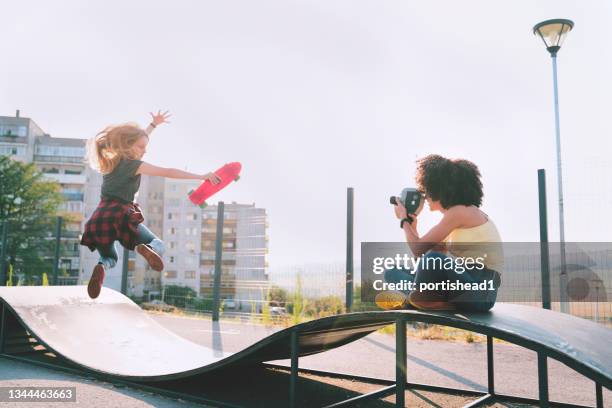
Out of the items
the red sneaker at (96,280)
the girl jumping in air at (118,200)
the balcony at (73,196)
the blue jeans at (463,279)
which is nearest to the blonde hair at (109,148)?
the girl jumping in air at (118,200)

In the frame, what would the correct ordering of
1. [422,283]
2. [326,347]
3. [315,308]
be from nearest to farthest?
[422,283], [326,347], [315,308]

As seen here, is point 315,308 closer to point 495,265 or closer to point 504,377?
point 504,377

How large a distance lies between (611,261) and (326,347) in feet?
14.8

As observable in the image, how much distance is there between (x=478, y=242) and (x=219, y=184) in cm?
203

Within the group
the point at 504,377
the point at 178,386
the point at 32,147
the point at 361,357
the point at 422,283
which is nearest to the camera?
the point at 422,283

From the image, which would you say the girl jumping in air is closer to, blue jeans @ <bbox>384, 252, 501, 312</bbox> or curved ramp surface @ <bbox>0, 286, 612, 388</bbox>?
curved ramp surface @ <bbox>0, 286, 612, 388</bbox>

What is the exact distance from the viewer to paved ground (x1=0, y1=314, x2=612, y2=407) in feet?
12.3

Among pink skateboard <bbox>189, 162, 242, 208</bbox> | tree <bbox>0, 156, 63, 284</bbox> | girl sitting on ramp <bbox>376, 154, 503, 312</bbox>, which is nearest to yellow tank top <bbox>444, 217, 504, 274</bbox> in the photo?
girl sitting on ramp <bbox>376, 154, 503, 312</bbox>

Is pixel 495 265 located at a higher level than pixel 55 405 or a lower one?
higher

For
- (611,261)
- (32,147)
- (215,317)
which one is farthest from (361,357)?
(32,147)

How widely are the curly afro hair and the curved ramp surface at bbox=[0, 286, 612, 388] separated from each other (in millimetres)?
683

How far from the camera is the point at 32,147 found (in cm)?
5741

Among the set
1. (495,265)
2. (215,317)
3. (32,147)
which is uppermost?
(32,147)

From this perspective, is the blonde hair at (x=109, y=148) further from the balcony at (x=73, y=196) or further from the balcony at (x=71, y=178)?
the balcony at (x=71, y=178)
